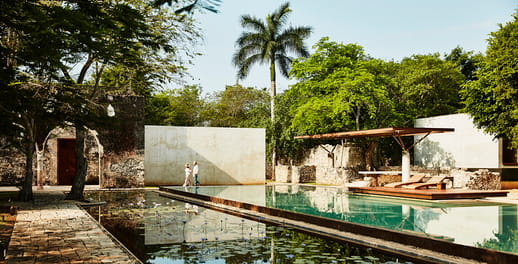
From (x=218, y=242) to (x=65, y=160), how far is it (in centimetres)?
1905

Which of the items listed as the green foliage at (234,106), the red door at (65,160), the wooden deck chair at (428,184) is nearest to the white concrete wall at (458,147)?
the wooden deck chair at (428,184)

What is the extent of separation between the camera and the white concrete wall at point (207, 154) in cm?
2531

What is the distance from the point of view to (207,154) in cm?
2658

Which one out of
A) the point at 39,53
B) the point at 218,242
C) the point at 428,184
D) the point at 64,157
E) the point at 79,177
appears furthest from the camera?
the point at 64,157

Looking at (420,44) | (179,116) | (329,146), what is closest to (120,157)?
(329,146)

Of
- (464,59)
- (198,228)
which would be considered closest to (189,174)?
(198,228)

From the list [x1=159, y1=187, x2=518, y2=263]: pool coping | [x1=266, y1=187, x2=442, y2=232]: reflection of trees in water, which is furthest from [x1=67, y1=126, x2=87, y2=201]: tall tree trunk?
[x1=266, y1=187, x2=442, y2=232]: reflection of trees in water

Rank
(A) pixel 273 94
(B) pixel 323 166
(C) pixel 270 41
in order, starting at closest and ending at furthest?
1. (B) pixel 323 166
2. (A) pixel 273 94
3. (C) pixel 270 41

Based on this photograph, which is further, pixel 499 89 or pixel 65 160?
pixel 65 160

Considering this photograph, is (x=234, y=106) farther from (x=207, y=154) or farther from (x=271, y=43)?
(x=207, y=154)

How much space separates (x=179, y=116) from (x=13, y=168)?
2120 centimetres

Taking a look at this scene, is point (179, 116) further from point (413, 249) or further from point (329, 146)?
point (413, 249)

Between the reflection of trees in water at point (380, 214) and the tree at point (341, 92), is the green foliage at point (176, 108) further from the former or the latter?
the reflection of trees in water at point (380, 214)

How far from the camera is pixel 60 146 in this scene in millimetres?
24281
